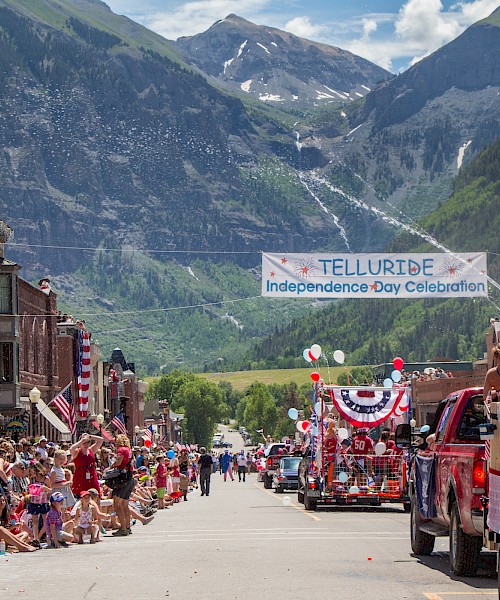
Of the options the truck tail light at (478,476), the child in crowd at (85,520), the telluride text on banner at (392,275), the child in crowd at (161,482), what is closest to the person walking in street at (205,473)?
the telluride text on banner at (392,275)

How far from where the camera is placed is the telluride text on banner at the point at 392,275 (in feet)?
139

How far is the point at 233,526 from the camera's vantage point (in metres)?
26.5

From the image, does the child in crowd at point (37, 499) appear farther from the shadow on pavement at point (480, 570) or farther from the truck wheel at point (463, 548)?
the truck wheel at point (463, 548)

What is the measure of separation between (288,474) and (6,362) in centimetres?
1373

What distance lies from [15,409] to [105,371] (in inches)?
2084

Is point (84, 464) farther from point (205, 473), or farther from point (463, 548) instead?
point (205, 473)

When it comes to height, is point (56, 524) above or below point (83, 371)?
below

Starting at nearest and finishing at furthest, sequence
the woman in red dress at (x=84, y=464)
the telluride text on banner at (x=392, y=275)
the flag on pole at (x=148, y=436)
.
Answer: the woman in red dress at (x=84, y=464)
the telluride text on banner at (x=392, y=275)
the flag on pole at (x=148, y=436)

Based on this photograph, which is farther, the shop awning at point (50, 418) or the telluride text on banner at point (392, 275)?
the shop awning at point (50, 418)

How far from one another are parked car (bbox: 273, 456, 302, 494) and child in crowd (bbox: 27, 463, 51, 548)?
25025 mm

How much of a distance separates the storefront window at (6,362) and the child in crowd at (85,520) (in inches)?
1248

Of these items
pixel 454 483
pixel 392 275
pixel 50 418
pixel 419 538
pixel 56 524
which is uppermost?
pixel 392 275

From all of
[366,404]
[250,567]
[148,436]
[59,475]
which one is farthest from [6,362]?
[250,567]

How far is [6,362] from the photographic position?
54438 mm
